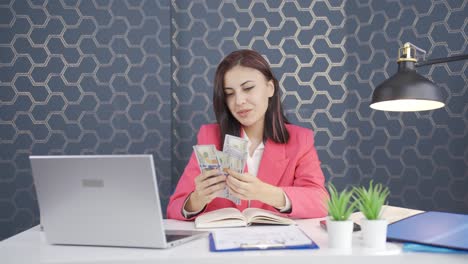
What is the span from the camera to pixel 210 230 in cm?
143

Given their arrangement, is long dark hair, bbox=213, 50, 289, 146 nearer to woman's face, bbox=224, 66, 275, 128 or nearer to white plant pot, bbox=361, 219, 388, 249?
woman's face, bbox=224, 66, 275, 128

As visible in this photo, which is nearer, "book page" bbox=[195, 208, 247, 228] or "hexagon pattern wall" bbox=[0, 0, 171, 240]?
"book page" bbox=[195, 208, 247, 228]

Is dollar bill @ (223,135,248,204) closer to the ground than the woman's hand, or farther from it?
farther from it

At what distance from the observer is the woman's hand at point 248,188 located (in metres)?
1.59

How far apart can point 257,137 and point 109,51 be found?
4.09 feet

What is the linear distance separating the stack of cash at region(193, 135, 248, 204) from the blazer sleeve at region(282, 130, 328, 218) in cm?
26

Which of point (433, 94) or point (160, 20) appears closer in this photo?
point (433, 94)

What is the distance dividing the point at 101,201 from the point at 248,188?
1.94 ft

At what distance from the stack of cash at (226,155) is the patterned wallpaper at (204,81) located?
54.2 inches

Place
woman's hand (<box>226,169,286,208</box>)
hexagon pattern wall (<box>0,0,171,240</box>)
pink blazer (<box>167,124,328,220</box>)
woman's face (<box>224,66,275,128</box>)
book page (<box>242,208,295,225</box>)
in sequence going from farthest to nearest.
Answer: hexagon pattern wall (<box>0,0,171,240</box>), woman's face (<box>224,66,275,128</box>), pink blazer (<box>167,124,328,220</box>), woman's hand (<box>226,169,286,208</box>), book page (<box>242,208,295,225</box>)

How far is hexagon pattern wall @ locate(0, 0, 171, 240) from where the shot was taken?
2898 mm

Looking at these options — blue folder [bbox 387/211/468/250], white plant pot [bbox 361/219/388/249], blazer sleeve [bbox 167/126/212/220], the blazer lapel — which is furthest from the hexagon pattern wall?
white plant pot [bbox 361/219/388/249]

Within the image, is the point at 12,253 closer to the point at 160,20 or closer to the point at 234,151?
the point at 234,151

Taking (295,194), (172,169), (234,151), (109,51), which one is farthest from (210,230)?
(109,51)
